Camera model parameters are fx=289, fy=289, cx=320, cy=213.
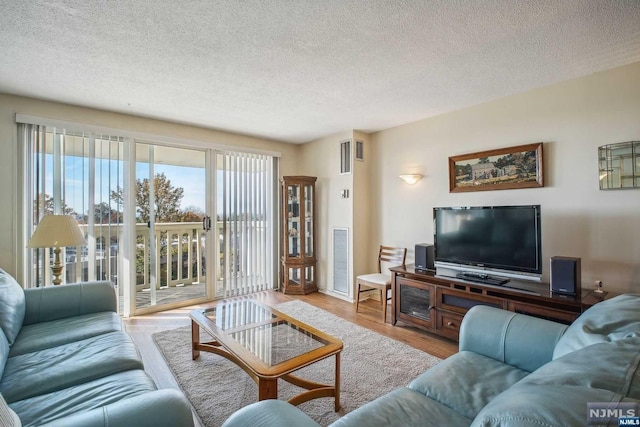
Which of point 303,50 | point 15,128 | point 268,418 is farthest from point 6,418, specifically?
point 15,128

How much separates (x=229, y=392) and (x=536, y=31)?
318cm

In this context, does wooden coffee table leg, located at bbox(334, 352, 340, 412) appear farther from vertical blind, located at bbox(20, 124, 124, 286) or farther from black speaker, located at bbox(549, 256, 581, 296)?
vertical blind, located at bbox(20, 124, 124, 286)

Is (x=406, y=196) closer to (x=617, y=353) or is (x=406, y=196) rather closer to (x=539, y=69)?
(x=539, y=69)

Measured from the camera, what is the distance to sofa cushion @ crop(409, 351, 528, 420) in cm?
124

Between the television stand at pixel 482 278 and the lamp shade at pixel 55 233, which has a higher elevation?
the lamp shade at pixel 55 233

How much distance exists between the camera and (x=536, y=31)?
189cm

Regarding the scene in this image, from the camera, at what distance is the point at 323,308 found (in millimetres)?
3803

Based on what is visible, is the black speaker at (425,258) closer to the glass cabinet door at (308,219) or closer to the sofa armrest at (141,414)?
the glass cabinet door at (308,219)

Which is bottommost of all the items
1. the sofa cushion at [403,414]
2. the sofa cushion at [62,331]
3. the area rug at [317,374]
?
the area rug at [317,374]

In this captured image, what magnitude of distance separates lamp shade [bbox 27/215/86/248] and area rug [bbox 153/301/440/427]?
121 centimetres

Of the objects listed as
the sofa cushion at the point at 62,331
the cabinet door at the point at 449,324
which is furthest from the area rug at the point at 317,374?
the sofa cushion at the point at 62,331

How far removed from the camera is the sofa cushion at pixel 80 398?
1177mm

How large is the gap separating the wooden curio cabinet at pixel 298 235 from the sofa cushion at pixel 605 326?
11.9ft

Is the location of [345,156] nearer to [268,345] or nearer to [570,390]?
[268,345]
